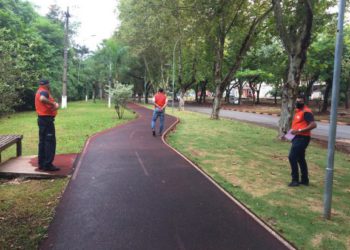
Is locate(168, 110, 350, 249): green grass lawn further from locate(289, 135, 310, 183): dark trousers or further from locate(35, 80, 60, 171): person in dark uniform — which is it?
locate(35, 80, 60, 171): person in dark uniform

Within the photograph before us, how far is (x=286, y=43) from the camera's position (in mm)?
12656

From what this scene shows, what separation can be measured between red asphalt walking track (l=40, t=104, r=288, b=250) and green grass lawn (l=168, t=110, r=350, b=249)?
1.15 feet

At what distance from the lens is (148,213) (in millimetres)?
5027

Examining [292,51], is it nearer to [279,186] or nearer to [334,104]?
[279,186]

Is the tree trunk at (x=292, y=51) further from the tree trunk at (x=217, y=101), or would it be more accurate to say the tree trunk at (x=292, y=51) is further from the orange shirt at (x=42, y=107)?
the tree trunk at (x=217, y=101)

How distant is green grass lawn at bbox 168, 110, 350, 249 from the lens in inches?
180

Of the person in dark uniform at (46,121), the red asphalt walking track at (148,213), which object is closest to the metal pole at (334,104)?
the red asphalt walking track at (148,213)

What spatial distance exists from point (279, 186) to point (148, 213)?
2.81 meters

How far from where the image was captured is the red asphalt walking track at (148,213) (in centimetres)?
413

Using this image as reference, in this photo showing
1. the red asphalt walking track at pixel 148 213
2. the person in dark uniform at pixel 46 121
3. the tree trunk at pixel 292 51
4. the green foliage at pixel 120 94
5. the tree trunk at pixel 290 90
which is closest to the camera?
the red asphalt walking track at pixel 148 213

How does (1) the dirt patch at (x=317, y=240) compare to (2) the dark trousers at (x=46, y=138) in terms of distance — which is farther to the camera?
(2) the dark trousers at (x=46, y=138)

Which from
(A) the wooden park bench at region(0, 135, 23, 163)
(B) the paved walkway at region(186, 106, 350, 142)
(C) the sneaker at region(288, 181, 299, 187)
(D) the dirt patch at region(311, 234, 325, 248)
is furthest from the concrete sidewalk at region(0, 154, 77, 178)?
(B) the paved walkway at region(186, 106, 350, 142)

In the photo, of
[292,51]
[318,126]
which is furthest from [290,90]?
[318,126]

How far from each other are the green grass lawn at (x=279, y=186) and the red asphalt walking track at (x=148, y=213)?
13.8 inches
